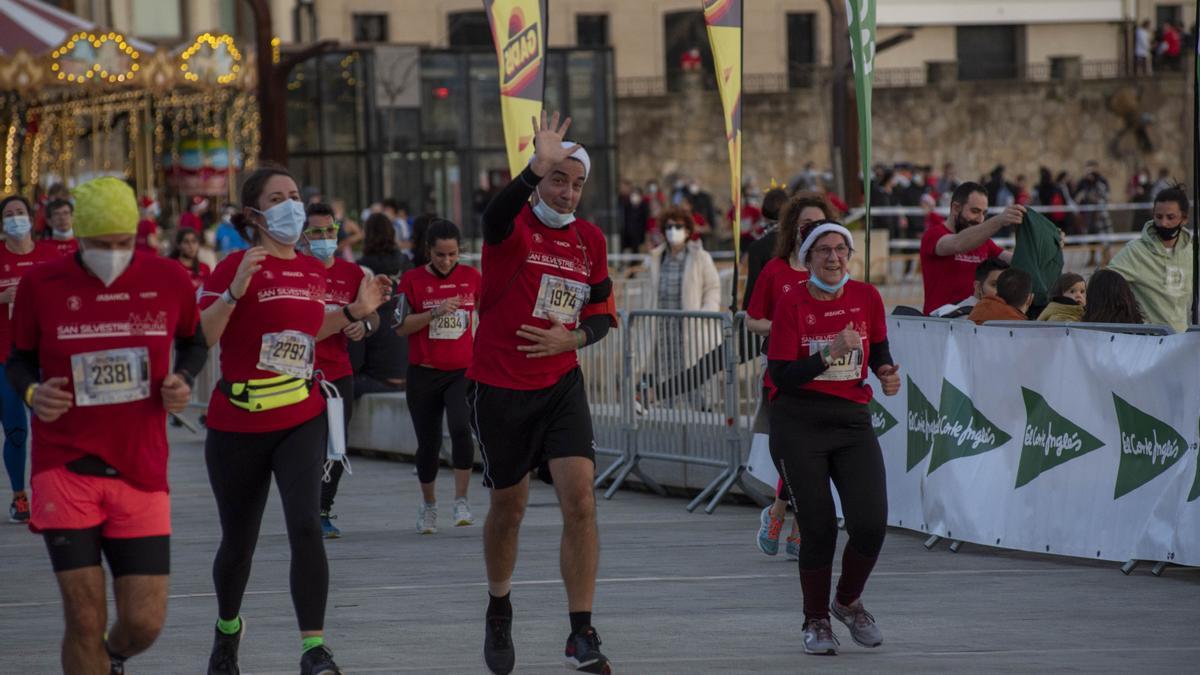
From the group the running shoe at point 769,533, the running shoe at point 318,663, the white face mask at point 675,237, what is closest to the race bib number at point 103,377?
the running shoe at point 318,663

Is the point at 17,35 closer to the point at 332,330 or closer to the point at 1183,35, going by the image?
the point at 332,330

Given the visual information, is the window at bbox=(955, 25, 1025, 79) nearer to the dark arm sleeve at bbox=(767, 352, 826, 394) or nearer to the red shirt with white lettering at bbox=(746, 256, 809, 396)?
the red shirt with white lettering at bbox=(746, 256, 809, 396)

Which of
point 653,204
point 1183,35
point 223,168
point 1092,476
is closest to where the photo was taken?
point 1092,476

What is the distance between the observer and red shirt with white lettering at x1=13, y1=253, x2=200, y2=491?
622 centimetres

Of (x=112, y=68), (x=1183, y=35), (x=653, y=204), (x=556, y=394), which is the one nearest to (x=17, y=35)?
(x=112, y=68)

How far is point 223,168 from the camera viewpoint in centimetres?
3669

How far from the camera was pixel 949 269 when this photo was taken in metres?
11.7

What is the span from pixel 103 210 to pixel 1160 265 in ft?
22.7

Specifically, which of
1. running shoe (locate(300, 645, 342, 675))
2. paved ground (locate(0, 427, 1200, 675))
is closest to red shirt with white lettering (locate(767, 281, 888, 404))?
paved ground (locate(0, 427, 1200, 675))

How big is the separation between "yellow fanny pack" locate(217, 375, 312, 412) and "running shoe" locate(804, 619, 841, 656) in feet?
6.92

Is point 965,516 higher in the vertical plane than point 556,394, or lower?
lower

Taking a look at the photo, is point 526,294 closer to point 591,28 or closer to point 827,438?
point 827,438

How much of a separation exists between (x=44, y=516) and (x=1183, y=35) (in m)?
56.4

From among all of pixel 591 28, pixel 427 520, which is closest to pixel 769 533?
pixel 427 520
